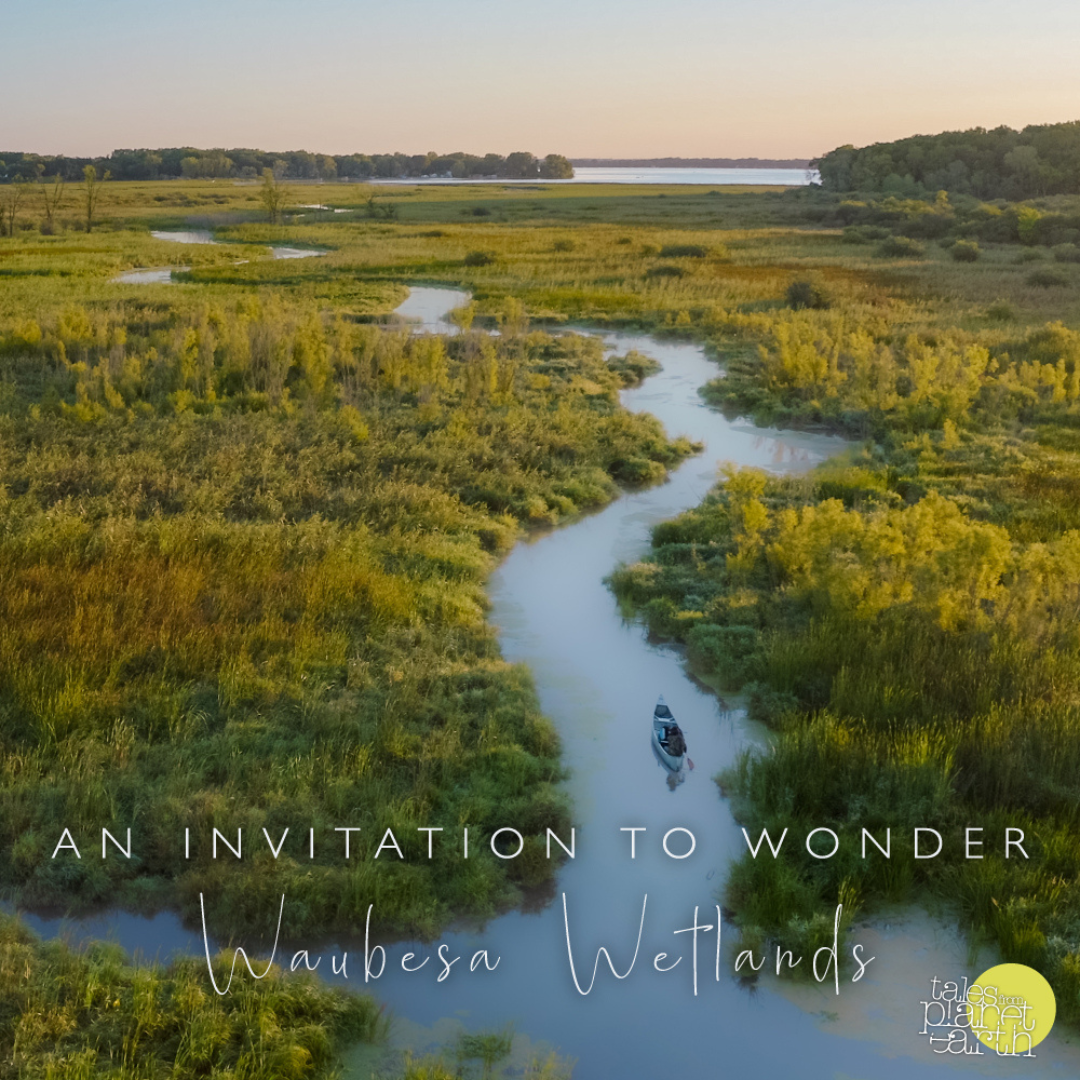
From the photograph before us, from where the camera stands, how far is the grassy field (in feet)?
19.7

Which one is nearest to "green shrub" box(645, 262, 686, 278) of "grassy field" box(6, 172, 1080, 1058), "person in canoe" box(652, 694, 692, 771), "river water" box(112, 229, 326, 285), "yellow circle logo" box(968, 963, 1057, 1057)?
"grassy field" box(6, 172, 1080, 1058)

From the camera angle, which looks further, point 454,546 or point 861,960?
point 454,546

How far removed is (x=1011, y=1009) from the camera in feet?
16.6

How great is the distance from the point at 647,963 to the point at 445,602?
483cm

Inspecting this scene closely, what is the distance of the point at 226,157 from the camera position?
172m

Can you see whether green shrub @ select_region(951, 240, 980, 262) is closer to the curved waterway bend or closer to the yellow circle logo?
the curved waterway bend

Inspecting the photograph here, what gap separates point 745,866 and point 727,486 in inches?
268

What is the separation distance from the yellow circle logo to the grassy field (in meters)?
0.12

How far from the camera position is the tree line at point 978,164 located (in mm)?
80412

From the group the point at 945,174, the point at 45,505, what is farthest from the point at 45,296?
the point at 945,174

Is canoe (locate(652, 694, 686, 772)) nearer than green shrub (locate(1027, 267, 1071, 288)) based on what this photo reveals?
Yes

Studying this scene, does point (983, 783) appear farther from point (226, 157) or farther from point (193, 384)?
point (226, 157)

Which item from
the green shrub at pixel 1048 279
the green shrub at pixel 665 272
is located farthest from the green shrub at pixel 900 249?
the green shrub at pixel 665 272

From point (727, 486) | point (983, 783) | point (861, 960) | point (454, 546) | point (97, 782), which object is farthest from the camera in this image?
point (727, 486)
